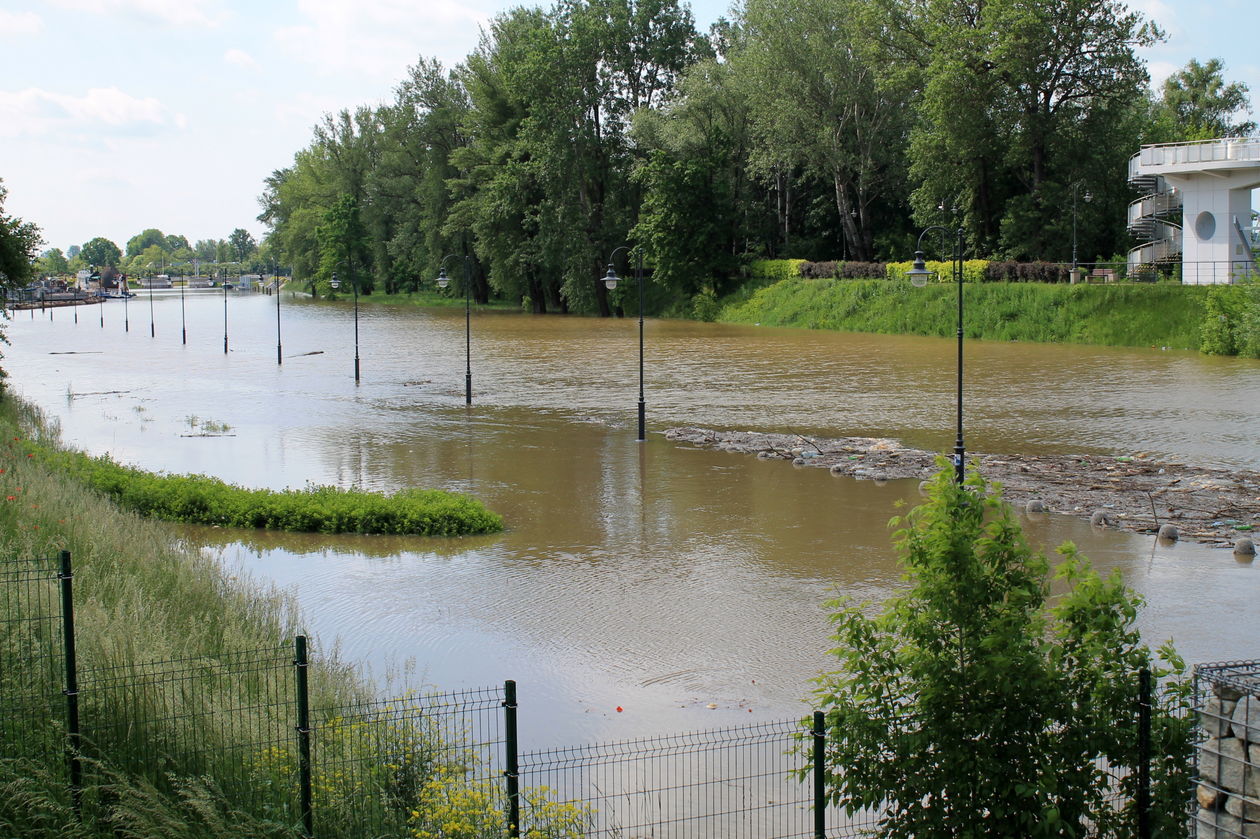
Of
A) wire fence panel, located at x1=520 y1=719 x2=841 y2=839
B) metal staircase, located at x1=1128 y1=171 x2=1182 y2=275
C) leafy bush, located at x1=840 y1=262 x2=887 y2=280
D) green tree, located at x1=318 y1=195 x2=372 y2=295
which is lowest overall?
wire fence panel, located at x1=520 y1=719 x2=841 y2=839

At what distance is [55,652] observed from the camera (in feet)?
35.1

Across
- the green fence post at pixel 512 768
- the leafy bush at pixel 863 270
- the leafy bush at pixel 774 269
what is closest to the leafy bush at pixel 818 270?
the leafy bush at pixel 774 269

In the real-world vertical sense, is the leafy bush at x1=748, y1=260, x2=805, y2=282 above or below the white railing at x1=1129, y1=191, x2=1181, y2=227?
below

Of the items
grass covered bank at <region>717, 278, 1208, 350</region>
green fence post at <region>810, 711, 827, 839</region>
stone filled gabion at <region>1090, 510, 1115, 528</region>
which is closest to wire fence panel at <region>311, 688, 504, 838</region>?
green fence post at <region>810, 711, 827, 839</region>

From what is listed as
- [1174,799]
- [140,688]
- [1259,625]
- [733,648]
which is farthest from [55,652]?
[1259,625]

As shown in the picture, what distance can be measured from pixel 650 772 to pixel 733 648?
3.93 meters

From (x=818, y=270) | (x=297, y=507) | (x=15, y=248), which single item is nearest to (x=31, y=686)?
(x=297, y=507)

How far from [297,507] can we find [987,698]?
16481mm

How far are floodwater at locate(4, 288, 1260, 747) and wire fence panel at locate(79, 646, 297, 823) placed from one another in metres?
3.32

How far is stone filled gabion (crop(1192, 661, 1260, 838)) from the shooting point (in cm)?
759

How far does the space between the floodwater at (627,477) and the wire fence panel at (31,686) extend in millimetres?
4395

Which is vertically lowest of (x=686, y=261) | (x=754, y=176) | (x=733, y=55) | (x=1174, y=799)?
(x=1174, y=799)

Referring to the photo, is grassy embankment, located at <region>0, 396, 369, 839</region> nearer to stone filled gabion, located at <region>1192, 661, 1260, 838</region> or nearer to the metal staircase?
stone filled gabion, located at <region>1192, 661, 1260, 838</region>

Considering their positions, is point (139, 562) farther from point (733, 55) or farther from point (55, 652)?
point (733, 55)
